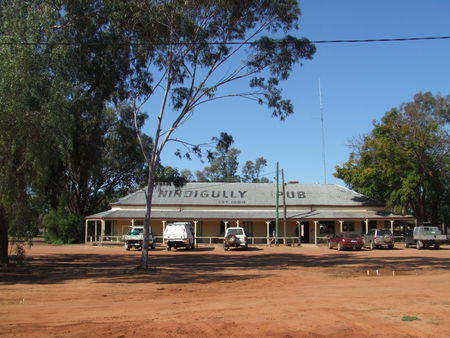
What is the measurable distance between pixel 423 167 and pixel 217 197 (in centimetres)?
2114

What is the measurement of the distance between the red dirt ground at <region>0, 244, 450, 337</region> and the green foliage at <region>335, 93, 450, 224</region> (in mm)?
25942

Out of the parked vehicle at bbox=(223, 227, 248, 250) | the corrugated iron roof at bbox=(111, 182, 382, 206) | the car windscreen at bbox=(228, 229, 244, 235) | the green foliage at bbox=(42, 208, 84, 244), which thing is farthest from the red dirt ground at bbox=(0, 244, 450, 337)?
the green foliage at bbox=(42, 208, 84, 244)

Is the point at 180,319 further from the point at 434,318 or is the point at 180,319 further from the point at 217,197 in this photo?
the point at 217,197

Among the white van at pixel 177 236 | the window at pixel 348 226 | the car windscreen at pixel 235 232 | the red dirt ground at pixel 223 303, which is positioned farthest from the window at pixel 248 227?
Result: the red dirt ground at pixel 223 303

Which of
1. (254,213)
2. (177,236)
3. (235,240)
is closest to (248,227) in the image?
(254,213)

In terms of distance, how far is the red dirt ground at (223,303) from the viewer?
7.95 m

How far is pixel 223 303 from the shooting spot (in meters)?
10.8

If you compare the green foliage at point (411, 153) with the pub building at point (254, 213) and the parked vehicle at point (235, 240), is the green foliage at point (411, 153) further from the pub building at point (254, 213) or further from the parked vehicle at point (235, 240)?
the parked vehicle at point (235, 240)

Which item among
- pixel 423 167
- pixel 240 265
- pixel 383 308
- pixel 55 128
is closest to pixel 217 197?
pixel 423 167

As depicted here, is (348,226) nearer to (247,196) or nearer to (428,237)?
(247,196)

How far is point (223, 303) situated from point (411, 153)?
37.1 m

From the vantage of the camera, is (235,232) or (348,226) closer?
(235,232)

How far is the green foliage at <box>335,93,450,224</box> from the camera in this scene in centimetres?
4294

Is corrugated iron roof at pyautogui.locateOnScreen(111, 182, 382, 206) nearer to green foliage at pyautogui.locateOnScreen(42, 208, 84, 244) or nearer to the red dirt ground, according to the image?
green foliage at pyautogui.locateOnScreen(42, 208, 84, 244)
